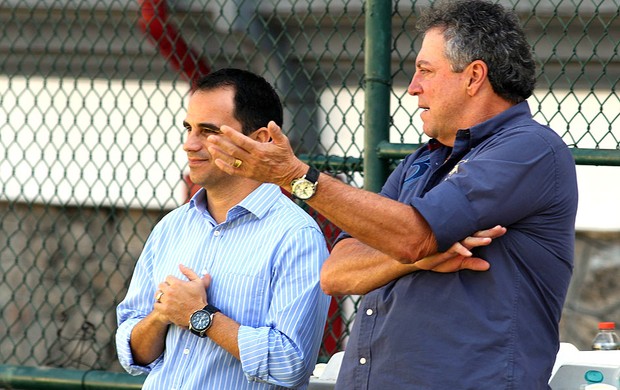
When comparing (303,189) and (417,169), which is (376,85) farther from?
(303,189)

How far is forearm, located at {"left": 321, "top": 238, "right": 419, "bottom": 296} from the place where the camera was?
8.11ft

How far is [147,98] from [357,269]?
1.98m

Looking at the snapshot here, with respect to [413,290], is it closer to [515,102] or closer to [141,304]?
[515,102]

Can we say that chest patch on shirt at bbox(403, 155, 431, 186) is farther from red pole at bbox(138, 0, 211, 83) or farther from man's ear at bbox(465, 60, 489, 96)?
red pole at bbox(138, 0, 211, 83)

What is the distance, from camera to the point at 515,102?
8.48 feet

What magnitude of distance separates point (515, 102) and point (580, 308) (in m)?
3.36

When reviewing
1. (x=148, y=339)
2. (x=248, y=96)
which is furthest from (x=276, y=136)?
(x=148, y=339)

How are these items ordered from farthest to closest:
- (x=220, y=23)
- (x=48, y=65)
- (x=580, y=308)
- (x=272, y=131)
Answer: (x=48, y=65), (x=580, y=308), (x=220, y=23), (x=272, y=131)

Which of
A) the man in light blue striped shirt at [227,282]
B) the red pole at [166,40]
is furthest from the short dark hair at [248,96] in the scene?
the red pole at [166,40]

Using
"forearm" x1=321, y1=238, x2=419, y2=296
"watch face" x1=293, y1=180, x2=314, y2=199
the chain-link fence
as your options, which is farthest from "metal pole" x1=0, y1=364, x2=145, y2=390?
"watch face" x1=293, y1=180, x2=314, y2=199

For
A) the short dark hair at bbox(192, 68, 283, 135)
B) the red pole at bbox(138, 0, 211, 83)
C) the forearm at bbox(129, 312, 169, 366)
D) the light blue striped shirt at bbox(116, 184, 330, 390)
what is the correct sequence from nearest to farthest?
the light blue striped shirt at bbox(116, 184, 330, 390) < the forearm at bbox(129, 312, 169, 366) < the short dark hair at bbox(192, 68, 283, 135) < the red pole at bbox(138, 0, 211, 83)

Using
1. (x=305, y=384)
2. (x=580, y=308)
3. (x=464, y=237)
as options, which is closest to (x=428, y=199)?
(x=464, y=237)

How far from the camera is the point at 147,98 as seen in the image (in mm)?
4273

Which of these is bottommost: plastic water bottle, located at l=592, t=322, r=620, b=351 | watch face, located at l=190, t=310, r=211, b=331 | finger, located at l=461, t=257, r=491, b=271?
plastic water bottle, located at l=592, t=322, r=620, b=351
